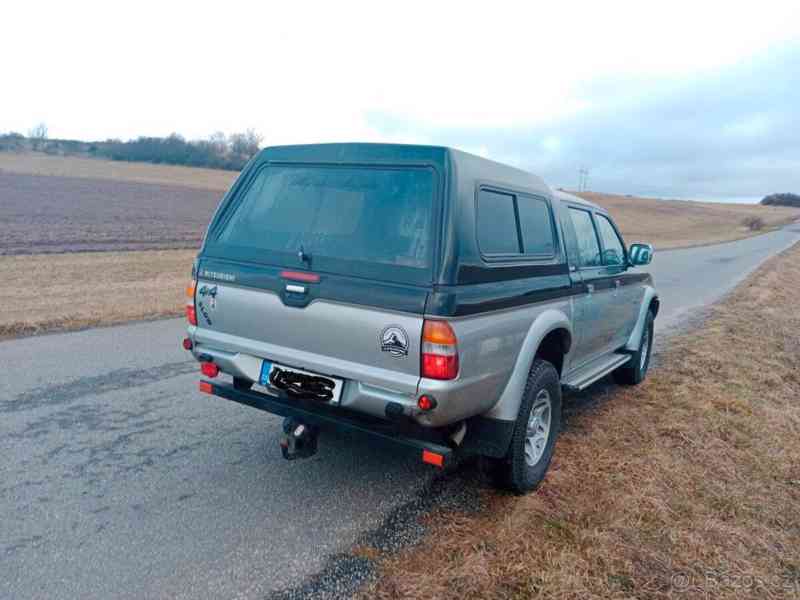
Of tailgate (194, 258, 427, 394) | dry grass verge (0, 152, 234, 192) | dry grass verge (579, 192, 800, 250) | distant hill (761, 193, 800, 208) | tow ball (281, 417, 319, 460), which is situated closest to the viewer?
tailgate (194, 258, 427, 394)

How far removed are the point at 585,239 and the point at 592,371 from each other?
108 cm

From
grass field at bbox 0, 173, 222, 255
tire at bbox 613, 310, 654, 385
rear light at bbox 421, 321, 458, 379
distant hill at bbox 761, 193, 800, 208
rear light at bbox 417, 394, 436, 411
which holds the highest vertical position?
distant hill at bbox 761, 193, 800, 208

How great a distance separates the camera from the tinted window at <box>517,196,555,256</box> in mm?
3939

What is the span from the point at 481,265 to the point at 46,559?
2592 millimetres

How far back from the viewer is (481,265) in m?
3.28

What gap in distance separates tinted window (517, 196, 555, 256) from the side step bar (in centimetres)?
143

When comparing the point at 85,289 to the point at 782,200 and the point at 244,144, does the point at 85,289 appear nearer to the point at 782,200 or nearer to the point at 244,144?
the point at 244,144

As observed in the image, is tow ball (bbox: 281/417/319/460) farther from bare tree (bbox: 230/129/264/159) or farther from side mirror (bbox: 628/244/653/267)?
bare tree (bbox: 230/129/264/159)

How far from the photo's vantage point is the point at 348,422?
334 cm

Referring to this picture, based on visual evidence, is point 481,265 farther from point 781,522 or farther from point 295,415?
point 781,522

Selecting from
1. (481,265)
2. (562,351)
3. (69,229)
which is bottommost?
(69,229)

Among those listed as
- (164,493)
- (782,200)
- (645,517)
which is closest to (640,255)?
(645,517)

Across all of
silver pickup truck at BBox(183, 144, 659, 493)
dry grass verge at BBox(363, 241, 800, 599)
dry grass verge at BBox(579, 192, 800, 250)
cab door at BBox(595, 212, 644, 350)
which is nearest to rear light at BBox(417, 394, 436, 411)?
silver pickup truck at BBox(183, 144, 659, 493)

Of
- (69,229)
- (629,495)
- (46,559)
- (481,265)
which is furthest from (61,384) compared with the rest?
(69,229)
